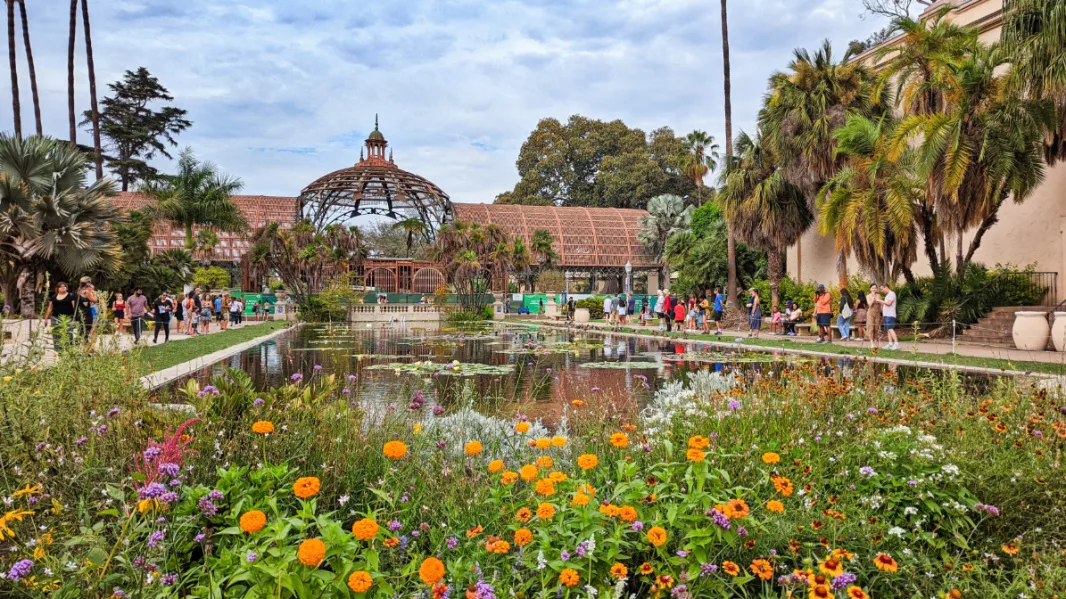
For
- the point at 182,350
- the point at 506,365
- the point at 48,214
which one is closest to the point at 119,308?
the point at 48,214

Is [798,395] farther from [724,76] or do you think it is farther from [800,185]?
[724,76]

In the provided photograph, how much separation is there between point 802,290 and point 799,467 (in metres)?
25.3

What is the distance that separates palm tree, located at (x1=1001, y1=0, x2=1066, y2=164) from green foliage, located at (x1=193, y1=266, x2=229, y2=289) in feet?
118

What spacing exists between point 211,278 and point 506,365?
104 ft

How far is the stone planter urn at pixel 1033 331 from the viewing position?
15.2 m

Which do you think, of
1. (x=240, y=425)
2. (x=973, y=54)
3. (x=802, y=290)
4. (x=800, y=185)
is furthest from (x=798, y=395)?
(x=802, y=290)

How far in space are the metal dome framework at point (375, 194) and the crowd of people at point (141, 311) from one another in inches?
451

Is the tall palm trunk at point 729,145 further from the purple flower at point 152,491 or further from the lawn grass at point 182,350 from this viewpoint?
the purple flower at point 152,491

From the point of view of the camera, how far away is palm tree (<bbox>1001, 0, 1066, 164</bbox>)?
1270 centimetres

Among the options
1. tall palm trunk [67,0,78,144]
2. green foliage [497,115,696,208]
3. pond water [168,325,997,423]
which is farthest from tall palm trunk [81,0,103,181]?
green foliage [497,115,696,208]

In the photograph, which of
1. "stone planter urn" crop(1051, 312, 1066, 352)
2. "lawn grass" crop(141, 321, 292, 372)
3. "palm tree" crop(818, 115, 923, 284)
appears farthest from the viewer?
"palm tree" crop(818, 115, 923, 284)

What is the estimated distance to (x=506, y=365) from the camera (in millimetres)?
13484

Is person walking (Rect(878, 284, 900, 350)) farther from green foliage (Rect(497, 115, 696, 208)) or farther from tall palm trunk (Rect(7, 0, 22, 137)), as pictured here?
green foliage (Rect(497, 115, 696, 208))

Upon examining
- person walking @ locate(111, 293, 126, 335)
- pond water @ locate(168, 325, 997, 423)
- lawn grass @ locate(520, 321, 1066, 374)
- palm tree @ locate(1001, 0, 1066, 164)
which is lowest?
pond water @ locate(168, 325, 997, 423)
